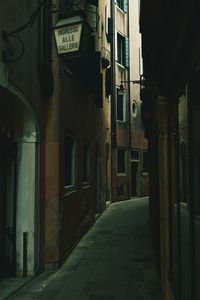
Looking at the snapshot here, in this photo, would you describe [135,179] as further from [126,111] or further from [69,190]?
[69,190]

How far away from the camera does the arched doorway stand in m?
7.54

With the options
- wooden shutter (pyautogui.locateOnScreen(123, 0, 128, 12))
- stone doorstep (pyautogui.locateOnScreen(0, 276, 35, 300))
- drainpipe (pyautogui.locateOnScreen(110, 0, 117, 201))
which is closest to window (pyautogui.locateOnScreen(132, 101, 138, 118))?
drainpipe (pyautogui.locateOnScreen(110, 0, 117, 201))

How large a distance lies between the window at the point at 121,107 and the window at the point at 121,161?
1642 millimetres

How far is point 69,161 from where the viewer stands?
10.8 meters

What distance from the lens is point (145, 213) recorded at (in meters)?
17.9

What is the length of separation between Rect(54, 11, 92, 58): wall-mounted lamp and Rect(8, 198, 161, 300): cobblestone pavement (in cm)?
336

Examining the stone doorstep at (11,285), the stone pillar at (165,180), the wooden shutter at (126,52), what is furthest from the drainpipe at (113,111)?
the stone pillar at (165,180)

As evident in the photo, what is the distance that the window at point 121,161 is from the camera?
2464 cm

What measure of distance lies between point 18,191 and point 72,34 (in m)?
2.57

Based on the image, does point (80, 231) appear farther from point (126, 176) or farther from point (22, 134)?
point (126, 176)

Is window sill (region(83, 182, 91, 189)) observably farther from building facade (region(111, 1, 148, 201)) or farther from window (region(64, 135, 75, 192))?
building facade (region(111, 1, 148, 201))

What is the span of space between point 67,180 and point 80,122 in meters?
2.15

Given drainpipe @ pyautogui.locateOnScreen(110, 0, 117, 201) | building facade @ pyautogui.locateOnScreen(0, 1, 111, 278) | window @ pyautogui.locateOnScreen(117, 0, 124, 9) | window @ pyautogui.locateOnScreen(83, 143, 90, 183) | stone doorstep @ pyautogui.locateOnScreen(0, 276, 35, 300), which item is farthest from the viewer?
window @ pyautogui.locateOnScreen(117, 0, 124, 9)

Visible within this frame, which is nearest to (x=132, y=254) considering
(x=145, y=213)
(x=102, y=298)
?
(x=102, y=298)
